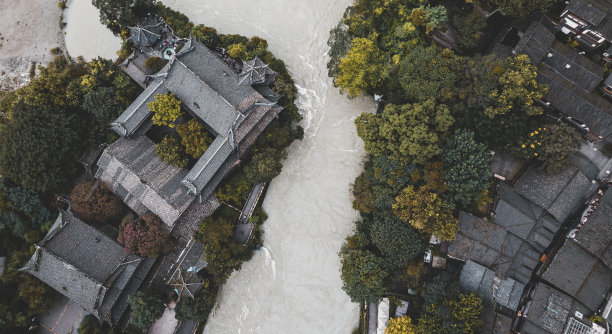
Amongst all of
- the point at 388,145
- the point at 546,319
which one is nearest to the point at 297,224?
the point at 388,145

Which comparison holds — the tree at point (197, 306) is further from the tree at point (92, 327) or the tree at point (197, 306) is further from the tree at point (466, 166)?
the tree at point (466, 166)

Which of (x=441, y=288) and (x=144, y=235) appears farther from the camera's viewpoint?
(x=144, y=235)

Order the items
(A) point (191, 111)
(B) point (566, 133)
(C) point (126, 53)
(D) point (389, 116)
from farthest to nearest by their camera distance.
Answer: (C) point (126, 53)
(A) point (191, 111)
(D) point (389, 116)
(B) point (566, 133)

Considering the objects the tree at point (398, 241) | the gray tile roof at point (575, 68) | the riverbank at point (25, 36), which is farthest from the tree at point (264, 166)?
the riverbank at point (25, 36)

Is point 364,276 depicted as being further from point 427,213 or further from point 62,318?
point 62,318

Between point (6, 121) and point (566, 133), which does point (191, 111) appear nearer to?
point (6, 121)

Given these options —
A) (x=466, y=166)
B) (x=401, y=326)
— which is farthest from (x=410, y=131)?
(x=401, y=326)

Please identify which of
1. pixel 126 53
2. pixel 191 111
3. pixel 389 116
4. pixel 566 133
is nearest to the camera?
pixel 566 133
